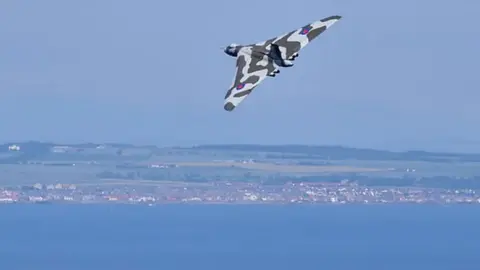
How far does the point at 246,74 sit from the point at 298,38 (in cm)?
557

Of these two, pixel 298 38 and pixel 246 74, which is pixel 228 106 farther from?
pixel 298 38

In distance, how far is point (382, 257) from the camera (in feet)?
620

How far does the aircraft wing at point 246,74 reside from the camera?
62022 millimetres

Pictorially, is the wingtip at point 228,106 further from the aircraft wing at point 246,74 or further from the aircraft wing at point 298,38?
the aircraft wing at point 298,38

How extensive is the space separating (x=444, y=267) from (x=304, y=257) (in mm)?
17588

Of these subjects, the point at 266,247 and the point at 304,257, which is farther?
the point at 266,247

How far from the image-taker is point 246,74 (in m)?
64.2

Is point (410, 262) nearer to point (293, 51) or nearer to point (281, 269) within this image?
point (281, 269)

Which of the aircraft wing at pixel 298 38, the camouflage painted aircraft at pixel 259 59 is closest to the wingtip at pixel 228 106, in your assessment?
the camouflage painted aircraft at pixel 259 59

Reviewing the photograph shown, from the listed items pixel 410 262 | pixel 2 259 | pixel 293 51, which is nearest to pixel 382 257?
pixel 410 262

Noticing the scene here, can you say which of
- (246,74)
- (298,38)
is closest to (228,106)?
(246,74)

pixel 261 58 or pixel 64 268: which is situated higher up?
pixel 261 58

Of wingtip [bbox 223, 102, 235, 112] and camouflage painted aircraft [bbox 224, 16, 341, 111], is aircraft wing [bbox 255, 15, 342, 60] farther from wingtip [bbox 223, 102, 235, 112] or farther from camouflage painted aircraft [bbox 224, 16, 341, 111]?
wingtip [bbox 223, 102, 235, 112]

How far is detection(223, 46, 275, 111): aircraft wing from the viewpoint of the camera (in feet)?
203
